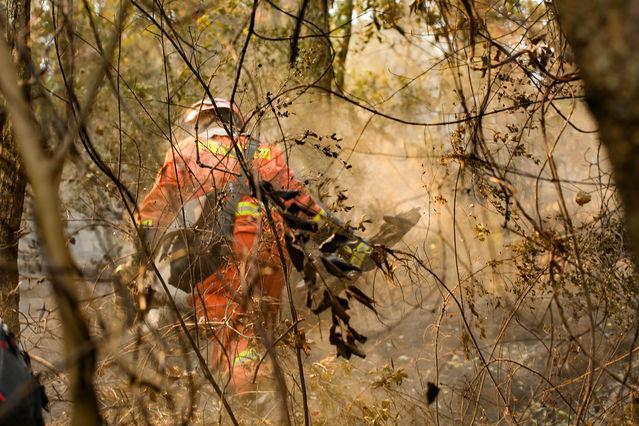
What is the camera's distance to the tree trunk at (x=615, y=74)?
0.88 m

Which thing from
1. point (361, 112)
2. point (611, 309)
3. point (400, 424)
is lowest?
point (400, 424)

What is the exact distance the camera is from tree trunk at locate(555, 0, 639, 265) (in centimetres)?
88

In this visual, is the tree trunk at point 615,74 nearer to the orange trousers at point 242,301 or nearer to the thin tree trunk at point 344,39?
the orange trousers at point 242,301

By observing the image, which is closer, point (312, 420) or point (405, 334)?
point (312, 420)

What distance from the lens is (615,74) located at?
2.97 ft

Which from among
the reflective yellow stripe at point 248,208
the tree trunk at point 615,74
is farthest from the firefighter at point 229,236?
the tree trunk at point 615,74

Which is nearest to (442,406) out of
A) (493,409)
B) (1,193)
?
(493,409)

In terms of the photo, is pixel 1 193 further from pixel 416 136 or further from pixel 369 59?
pixel 369 59

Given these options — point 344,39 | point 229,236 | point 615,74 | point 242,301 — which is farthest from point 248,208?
point 344,39

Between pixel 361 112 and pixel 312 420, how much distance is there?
15.5 ft

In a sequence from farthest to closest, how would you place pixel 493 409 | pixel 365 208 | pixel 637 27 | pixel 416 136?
1. pixel 416 136
2. pixel 365 208
3. pixel 493 409
4. pixel 637 27

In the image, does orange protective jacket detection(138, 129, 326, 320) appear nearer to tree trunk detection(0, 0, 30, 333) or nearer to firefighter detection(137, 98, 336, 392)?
firefighter detection(137, 98, 336, 392)

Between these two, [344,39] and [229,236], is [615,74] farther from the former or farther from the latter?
[344,39]

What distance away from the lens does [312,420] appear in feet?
12.0
